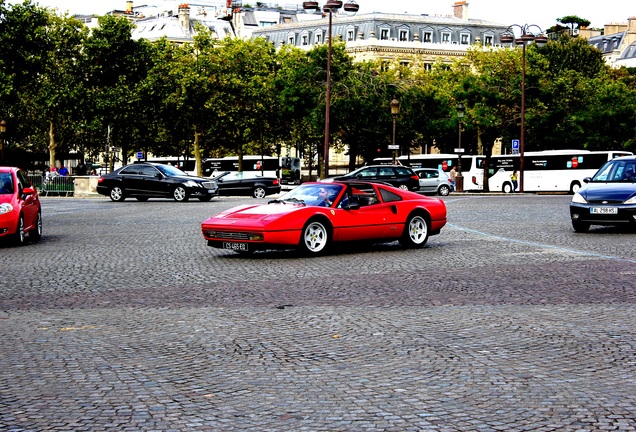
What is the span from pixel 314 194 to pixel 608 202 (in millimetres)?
7346

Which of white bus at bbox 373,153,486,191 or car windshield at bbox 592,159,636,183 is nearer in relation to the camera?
car windshield at bbox 592,159,636,183

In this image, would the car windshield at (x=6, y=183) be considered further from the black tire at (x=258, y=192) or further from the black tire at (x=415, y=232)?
the black tire at (x=258, y=192)

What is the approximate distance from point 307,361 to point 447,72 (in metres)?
85.3

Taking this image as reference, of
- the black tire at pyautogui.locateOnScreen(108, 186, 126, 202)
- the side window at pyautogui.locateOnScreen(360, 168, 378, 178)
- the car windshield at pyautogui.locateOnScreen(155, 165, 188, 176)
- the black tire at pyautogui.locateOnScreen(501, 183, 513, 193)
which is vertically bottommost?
the black tire at pyautogui.locateOnScreen(501, 183, 513, 193)

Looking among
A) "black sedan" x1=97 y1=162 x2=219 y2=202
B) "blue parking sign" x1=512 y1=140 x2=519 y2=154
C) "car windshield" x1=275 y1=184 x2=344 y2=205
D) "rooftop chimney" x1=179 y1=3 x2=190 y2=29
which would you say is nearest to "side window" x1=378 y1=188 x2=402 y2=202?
"car windshield" x1=275 y1=184 x2=344 y2=205

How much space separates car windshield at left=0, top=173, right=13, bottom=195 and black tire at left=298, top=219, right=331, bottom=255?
595cm

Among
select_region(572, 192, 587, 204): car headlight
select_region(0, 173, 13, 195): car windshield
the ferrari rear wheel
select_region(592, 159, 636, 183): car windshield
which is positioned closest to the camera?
the ferrari rear wheel

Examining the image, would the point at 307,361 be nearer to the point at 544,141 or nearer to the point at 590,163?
the point at 590,163

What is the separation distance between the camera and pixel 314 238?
55.4ft

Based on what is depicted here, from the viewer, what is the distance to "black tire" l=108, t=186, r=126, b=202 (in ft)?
145

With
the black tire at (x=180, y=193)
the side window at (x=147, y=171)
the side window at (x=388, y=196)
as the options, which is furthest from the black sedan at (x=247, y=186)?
the side window at (x=388, y=196)

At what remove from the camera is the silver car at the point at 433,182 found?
2189 inches

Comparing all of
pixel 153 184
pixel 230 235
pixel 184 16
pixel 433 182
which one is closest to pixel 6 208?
pixel 230 235

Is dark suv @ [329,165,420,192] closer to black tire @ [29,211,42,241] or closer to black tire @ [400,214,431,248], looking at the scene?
black tire @ [29,211,42,241]
